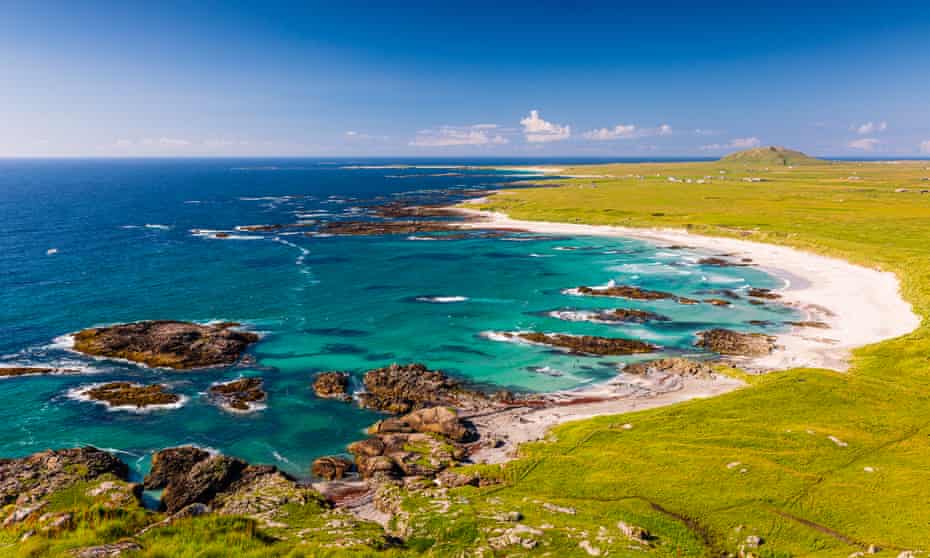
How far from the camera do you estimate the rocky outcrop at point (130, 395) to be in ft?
178

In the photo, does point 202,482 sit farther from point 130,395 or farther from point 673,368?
point 673,368

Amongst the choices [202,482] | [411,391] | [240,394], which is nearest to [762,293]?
[411,391]

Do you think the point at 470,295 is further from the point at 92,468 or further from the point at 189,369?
the point at 92,468

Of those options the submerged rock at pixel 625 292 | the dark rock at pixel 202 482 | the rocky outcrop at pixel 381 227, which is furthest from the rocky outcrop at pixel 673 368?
the rocky outcrop at pixel 381 227

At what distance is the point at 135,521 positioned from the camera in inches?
900

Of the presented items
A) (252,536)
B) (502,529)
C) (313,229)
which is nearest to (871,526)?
(502,529)

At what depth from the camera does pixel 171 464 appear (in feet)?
136

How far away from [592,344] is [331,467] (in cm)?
3947

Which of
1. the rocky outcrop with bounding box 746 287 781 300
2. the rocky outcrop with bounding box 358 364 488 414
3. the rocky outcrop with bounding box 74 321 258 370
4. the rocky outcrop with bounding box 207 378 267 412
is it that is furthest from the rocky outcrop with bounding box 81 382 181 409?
the rocky outcrop with bounding box 746 287 781 300

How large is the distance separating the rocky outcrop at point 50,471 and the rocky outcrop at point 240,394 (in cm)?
1267

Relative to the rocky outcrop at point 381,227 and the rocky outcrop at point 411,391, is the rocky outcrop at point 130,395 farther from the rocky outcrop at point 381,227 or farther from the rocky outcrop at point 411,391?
the rocky outcrop at point 381,227

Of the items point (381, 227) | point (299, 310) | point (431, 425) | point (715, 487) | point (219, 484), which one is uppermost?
point (381, 227)

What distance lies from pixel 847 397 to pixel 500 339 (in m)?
39.7

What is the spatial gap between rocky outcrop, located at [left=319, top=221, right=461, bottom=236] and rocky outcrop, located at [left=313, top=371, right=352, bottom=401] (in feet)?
335
